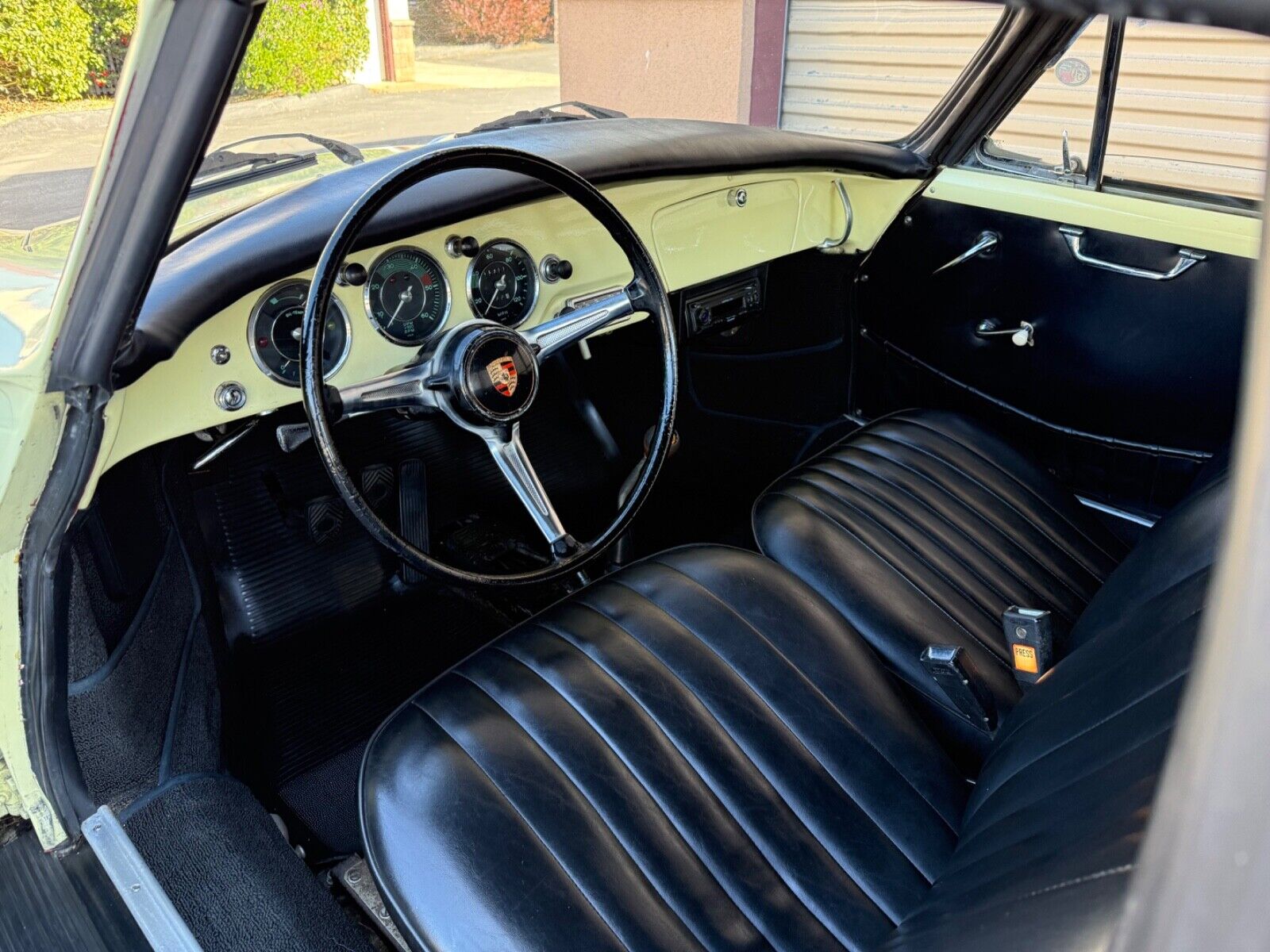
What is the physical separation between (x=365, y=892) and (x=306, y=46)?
129cm

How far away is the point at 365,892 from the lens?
170cm

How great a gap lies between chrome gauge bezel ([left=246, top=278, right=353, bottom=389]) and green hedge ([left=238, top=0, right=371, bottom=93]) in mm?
269

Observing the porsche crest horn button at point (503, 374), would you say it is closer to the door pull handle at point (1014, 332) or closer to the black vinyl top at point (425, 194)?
the black vinyl top at point (425, 194)

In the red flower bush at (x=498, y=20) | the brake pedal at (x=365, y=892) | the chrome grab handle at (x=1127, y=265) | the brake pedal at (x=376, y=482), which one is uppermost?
the red flower bush at (x=498, y=20)

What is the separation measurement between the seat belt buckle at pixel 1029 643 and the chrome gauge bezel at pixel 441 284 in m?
0.99

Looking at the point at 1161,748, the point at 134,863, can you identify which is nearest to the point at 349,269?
the point at 134,863

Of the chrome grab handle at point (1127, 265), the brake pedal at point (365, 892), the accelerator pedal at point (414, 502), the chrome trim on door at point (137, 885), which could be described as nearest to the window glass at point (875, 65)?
the chrome grab handle at point (1127, 265)

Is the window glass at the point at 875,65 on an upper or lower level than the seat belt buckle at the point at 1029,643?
upper

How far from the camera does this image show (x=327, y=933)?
4.56ft

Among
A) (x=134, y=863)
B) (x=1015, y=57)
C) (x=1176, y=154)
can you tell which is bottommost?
(x=134, y=863)

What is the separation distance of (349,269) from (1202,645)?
4.71 ft

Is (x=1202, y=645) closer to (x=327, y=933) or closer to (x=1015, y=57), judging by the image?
(x=327, y=933)

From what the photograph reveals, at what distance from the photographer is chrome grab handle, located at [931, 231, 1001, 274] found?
2.30 meters

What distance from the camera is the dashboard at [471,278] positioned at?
5.04 ft
